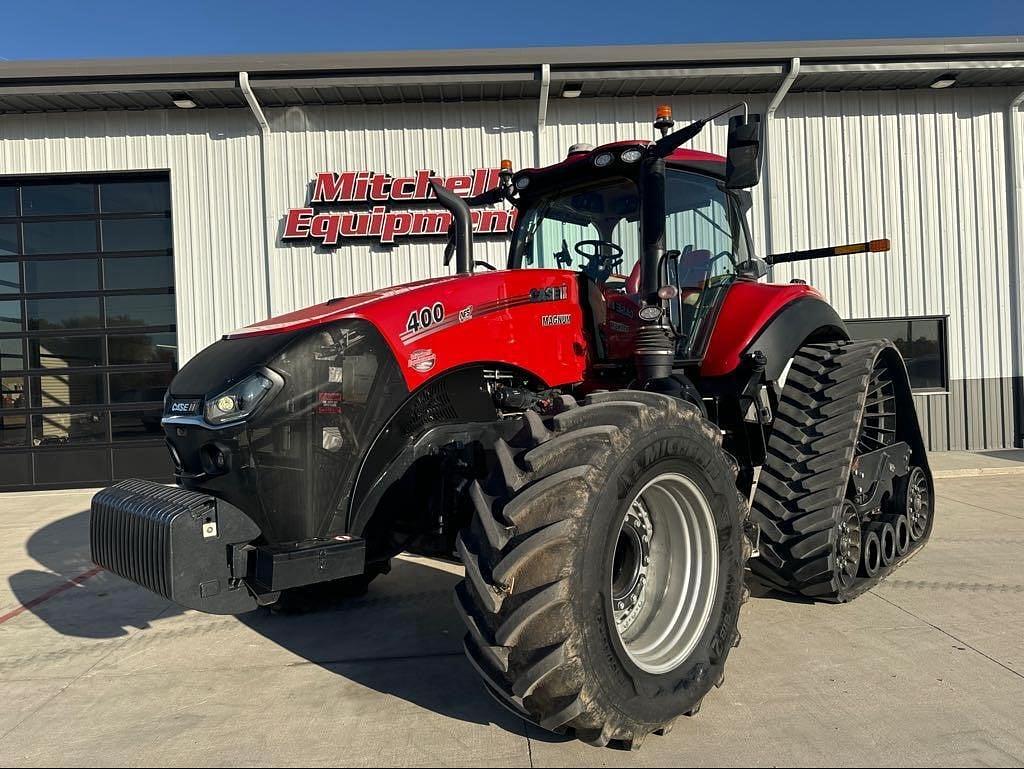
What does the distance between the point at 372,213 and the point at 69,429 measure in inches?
212

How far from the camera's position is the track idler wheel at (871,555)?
13.5 feet

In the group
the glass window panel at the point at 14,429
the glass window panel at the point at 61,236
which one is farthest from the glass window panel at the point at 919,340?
the glass window panel at the point at 14,429

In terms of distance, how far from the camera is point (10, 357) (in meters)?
10.1

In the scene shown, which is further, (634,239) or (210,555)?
(634,239)

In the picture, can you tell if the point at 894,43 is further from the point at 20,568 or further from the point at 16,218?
the point at 16,218

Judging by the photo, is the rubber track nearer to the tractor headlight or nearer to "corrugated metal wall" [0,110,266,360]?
the tractor headlight

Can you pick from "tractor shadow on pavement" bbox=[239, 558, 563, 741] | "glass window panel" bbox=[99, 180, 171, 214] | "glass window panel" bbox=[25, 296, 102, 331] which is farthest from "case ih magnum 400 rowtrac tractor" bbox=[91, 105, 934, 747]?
"glass window panel" bbox=[25, 296, 102, 331]

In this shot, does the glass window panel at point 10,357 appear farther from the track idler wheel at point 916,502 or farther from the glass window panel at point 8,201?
the track idler wheel at point 916,502

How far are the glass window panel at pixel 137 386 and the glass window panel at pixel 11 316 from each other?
5.47 ft

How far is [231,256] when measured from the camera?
32.7ft

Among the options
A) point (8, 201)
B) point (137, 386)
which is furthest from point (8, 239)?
point (137, 386)

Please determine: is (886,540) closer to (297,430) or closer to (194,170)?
(297,430)

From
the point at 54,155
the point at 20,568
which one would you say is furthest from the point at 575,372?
the point at 54,155

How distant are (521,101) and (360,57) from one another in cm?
232
